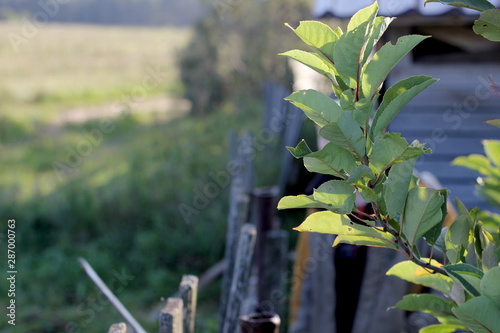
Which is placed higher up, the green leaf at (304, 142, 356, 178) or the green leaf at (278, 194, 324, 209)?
the green leaf at (304, 142, 356, 178)

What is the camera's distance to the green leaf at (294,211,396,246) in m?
1.09

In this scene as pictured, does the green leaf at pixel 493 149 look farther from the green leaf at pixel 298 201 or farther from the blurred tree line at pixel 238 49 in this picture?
the blurred tree line at pixel 238 49

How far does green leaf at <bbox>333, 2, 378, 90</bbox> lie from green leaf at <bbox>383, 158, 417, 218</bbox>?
0.53 feet

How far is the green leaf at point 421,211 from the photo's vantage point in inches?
41.9

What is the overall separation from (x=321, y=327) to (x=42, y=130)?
11975mm

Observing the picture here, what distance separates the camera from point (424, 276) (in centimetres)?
126

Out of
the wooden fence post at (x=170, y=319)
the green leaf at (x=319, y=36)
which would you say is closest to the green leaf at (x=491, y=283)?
the green leaf at (x=319, y=36)

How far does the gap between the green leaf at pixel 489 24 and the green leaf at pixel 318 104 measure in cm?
31

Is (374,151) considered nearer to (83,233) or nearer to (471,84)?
(471,84)

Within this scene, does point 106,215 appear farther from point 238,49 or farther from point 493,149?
point 238,49

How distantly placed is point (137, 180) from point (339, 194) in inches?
243

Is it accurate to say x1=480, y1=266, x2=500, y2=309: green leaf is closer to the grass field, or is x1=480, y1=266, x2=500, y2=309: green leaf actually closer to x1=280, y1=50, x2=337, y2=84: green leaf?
x1=280, y1=50, x2=337, y2=84: green leaf

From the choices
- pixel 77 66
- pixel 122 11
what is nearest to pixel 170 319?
pixel 77 66

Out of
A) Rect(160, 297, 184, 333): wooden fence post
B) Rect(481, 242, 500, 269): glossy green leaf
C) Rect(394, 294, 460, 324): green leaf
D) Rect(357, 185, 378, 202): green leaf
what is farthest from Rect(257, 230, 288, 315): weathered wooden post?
Rect(357, 185, 378, 202): green leaf
